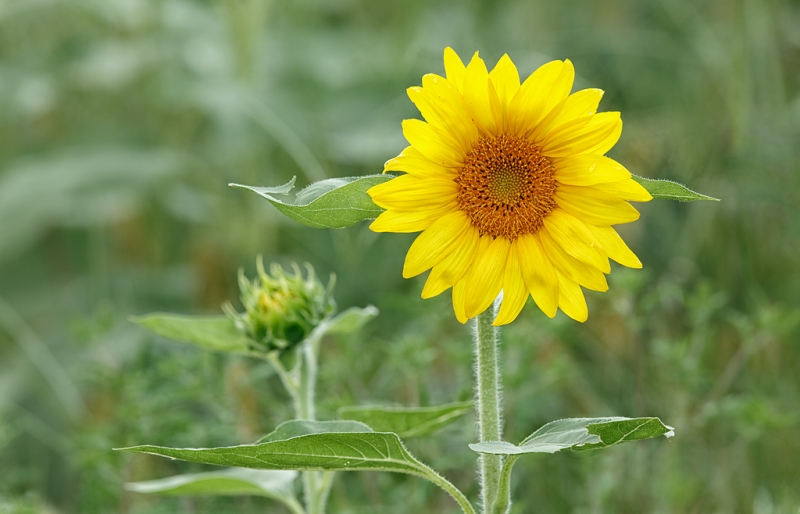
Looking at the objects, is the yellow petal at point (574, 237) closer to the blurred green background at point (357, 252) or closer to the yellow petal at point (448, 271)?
the yellow petal at point (448, 271)

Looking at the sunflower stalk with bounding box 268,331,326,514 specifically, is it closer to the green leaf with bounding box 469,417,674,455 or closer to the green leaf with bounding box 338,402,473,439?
the green leaf with bounding box 338,402,473,439

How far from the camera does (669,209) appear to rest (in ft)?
3.54

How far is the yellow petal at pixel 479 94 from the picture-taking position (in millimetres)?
405

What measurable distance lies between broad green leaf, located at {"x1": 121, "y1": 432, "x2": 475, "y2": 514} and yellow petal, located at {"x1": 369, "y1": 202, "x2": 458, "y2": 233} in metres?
0.10

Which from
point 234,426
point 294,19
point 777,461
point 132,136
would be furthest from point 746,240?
point 132,136

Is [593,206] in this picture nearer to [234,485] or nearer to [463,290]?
[463,290]

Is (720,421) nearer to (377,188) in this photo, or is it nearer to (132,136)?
(377,188)

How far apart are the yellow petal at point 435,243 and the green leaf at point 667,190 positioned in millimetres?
89

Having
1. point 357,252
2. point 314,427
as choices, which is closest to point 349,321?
point 314,427

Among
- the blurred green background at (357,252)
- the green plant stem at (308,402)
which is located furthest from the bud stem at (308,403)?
the blurred green background at (357,252)

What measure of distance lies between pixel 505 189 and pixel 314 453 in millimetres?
161

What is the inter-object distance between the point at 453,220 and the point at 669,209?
0.72 metres

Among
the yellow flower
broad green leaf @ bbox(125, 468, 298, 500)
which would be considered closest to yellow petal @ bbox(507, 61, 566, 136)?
the yellow flower

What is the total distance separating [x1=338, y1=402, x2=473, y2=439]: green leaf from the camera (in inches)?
18.9
